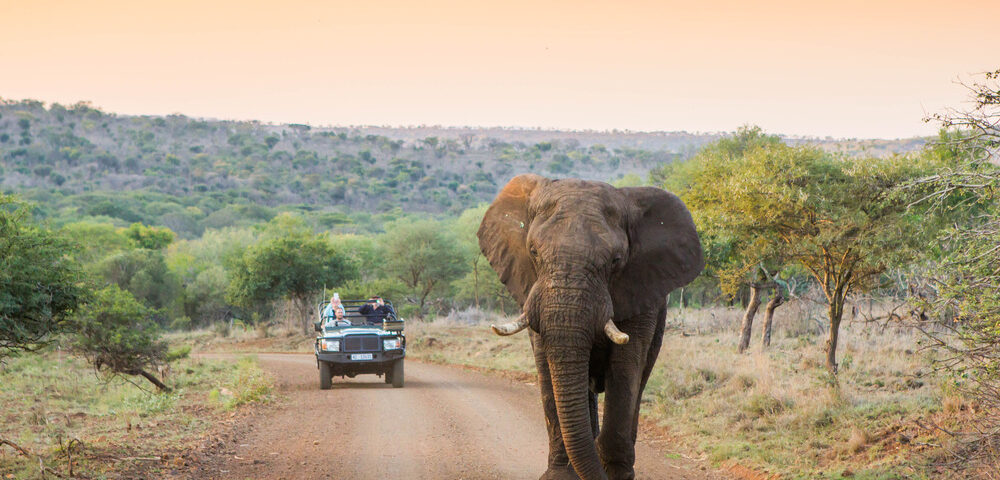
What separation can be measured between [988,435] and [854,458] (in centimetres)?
216

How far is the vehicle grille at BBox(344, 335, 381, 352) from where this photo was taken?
18.2m

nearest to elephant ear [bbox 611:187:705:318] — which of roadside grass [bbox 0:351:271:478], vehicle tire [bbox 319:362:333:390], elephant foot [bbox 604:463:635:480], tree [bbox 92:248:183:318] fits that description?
elephant foot [bbox 604:463:635:480]

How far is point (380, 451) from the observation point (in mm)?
11250

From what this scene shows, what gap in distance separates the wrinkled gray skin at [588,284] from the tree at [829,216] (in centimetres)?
665

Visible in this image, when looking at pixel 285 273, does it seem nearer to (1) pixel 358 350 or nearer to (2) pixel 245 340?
(2) pixel 245 340

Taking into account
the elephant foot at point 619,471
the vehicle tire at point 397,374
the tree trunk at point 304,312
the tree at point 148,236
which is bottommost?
the tree trunk at point 304,312

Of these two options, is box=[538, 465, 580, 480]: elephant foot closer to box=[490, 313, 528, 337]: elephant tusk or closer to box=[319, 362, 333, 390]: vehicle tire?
box=[490, 313, 528, 337]: elephant tusk

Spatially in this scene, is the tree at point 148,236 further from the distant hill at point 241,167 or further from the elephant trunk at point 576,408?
the elephant trunk at point 576,408

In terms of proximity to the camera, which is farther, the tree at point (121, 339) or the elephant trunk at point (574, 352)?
the tree at point (121, 339)

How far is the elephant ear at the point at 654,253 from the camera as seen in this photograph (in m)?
8.00

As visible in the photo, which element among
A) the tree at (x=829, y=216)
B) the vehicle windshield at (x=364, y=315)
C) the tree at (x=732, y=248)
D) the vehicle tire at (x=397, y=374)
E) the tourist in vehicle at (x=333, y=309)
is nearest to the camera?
the tree at (x=829, y=216)

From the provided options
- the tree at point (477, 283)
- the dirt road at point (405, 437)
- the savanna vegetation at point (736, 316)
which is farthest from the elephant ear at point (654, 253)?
the tree at point (477, 283)

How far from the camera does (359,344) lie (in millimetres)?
18188

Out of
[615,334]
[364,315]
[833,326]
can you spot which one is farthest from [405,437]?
[833,326]
